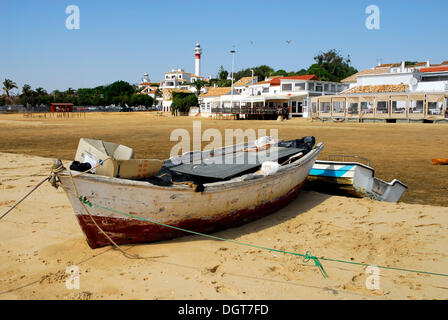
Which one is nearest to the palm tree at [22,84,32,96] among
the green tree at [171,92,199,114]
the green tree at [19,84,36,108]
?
the green tree at [19,84,36,108]

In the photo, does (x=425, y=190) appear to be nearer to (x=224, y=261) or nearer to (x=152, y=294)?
(x=224, y=261)

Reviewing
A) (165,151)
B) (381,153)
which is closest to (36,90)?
(165,151)

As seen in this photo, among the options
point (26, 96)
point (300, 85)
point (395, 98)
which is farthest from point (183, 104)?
point (26, 96)

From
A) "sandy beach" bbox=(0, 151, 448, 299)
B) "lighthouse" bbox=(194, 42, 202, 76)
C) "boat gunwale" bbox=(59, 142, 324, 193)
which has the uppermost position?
"lighthouse" bbox=(194, 42, 202, 76)

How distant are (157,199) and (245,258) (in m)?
1.48

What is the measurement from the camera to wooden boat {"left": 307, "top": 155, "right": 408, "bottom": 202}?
7223 millimetres

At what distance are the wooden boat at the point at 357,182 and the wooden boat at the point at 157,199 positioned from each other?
2173mm

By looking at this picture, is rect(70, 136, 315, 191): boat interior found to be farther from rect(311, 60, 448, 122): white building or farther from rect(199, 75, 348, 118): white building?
rect(199, 75, 348, 118): white building

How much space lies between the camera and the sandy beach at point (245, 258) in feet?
12.1

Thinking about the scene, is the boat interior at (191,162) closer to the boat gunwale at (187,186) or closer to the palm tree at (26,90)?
the boat gunwale at (187,186)

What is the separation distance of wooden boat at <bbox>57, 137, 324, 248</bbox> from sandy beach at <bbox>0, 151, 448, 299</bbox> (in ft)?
0.72

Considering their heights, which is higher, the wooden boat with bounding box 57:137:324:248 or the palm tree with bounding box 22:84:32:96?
the palm tree with bounding box 22:84:32:96

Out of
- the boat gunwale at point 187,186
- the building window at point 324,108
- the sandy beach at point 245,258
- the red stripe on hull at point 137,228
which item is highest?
the building window at point 324,108

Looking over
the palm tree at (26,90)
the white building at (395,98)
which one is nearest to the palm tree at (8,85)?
the palm tree at (26,90)
